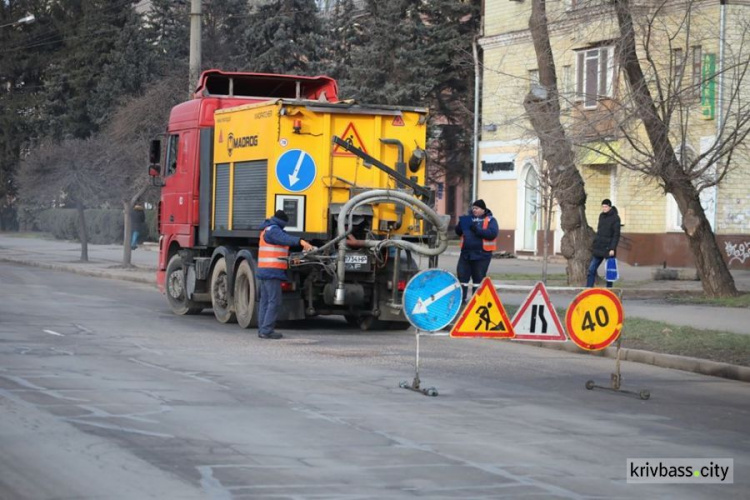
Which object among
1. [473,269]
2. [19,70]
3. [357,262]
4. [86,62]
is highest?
[19,70]

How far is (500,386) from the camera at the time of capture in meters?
13.1

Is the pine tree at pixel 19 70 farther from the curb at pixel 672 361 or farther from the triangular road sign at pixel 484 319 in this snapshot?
the triangular road sign at pixel 484 319

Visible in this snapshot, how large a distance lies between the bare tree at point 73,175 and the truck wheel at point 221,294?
2104 cm

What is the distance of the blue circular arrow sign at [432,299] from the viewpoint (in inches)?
518

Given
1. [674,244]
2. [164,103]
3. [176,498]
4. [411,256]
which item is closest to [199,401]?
[176,498]

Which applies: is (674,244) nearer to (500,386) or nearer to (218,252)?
(218,252)

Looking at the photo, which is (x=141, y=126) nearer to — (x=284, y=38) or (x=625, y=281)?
(x=625, y=281)

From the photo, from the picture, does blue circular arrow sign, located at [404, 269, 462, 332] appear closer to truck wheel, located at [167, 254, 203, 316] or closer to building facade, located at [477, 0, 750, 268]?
truck wheel, located at [167, 254, 203, 316]

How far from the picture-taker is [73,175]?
41.1 metres

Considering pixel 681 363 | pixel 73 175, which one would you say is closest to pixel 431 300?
pixel 681 363

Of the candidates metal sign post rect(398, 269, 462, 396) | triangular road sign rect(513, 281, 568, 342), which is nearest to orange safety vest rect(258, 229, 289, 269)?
metal sign post rect(398, 269, 462, 396)

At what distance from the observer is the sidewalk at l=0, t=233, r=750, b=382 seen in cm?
1598

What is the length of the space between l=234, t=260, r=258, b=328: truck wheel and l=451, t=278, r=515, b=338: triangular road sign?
5835 millimetres

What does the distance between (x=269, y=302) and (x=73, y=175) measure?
25410mm
